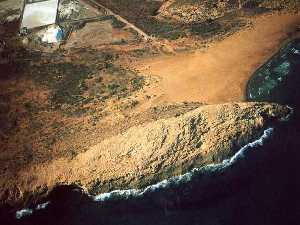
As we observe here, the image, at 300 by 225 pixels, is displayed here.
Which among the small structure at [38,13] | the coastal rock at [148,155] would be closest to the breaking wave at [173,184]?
the coastal rock at [148,155]

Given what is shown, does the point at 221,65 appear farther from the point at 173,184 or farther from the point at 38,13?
the point at 38,13

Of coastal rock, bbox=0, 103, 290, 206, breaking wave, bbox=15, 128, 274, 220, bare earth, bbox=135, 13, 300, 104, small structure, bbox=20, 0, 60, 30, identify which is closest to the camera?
breaking wave, bbox=15, 128, 274, 220

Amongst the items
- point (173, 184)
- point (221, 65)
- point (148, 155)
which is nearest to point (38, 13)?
point (221, 65)

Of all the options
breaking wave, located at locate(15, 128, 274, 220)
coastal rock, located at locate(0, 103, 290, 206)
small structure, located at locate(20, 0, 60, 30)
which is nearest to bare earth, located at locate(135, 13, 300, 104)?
coastal rock, located at locate(0, 103, 290, 206)

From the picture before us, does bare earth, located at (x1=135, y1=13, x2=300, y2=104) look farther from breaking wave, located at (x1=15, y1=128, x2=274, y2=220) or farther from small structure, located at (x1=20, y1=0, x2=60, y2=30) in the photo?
small structure, located at (x1=20, y1=0, x2=60, y2=30)

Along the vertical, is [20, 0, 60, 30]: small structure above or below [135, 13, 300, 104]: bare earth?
above

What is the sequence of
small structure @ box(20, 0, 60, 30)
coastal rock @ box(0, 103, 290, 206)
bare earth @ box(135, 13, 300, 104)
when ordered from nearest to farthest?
coastal rock @ box(0, 103, 290, 206)
bare earth @ box(135, 13, 300, 104)
small structure @ box(20, 0, 60, 30)

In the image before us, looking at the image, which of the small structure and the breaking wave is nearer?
the breaking wave
